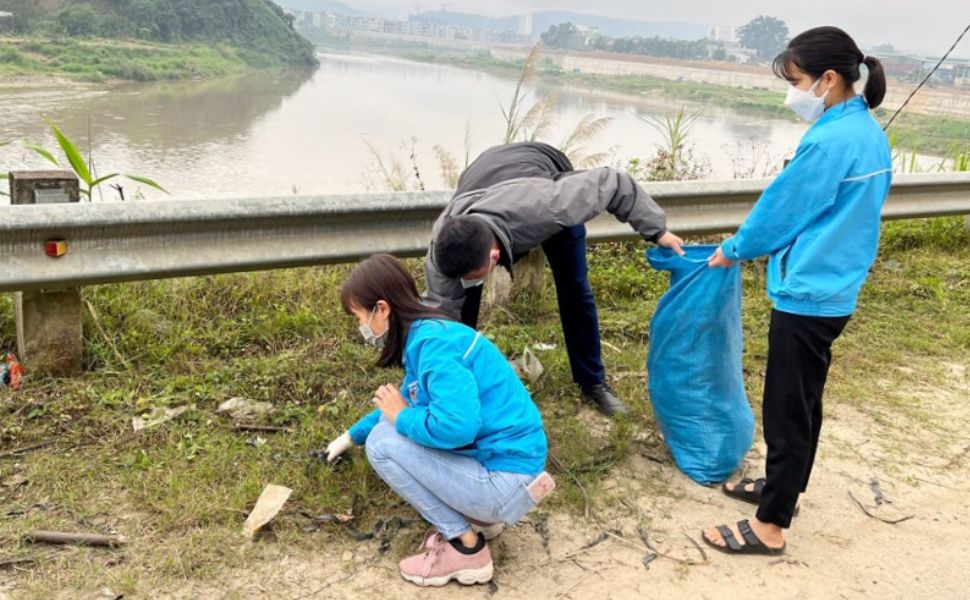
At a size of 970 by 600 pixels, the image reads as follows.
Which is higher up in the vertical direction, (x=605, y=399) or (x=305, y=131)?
(x=305, y=131)

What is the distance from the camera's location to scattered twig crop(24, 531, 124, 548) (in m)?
2.42

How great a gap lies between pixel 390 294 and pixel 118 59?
12697 millimetres

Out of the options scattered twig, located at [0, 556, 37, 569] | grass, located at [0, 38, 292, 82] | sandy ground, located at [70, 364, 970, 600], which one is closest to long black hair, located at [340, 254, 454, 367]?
sandy ground, located at [70, 364, 970, 600]

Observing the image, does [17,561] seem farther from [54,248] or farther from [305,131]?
[305,131]

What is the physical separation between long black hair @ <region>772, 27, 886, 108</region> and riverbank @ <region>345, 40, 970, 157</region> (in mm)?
1660

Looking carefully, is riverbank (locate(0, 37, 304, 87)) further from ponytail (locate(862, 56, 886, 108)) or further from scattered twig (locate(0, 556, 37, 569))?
ponytail (locate(862, 56, 886, 108))

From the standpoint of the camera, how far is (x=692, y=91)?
10766mm

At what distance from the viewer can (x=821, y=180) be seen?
240cm

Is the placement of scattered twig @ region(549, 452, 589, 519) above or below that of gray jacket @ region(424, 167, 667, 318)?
below

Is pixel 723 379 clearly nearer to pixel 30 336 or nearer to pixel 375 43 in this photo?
pixel 30 336

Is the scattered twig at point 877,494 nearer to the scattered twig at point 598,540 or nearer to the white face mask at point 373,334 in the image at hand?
the scattered twig at point 598,540

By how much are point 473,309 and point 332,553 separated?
1.22m

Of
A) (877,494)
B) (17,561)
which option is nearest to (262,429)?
(17,561)

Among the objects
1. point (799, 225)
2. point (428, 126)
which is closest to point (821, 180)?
point (799, 225)
